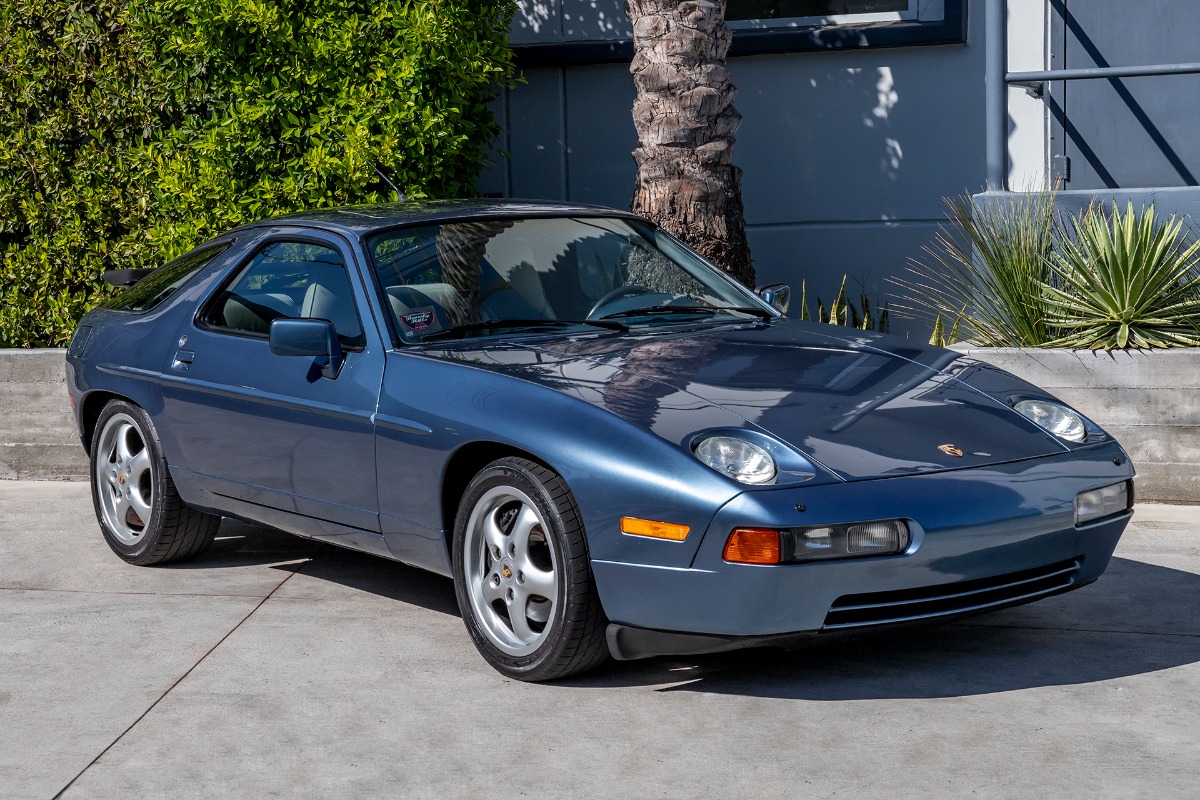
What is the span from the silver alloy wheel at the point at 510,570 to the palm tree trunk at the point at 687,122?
381 cm

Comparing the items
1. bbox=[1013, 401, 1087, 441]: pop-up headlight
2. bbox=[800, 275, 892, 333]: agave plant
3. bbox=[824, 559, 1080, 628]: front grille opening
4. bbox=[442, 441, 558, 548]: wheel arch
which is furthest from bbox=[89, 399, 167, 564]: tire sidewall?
bbox=[800, 275, 892, 333]: agave plant

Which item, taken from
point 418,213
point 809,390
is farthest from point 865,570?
point 418,213

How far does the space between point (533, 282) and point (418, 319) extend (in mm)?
461

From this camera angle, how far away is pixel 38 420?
8398 mm

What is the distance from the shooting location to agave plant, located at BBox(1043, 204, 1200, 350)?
7188mm

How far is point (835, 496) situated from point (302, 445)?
2064 mm

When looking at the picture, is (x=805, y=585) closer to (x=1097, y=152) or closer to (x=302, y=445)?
(x=302, y=445)

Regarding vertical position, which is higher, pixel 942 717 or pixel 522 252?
pixel 522 252

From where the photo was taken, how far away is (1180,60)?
9.88m

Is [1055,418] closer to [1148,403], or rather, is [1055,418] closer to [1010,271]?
[1148,403]

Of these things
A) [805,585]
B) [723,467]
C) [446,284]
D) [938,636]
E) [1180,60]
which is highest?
[1180,60]

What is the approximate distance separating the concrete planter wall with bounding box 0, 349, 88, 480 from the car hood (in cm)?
420

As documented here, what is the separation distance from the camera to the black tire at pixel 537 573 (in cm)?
435

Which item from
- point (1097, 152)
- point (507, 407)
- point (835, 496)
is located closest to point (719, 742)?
point (835, 496)
